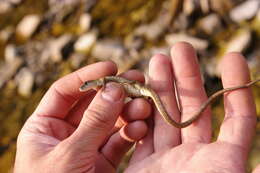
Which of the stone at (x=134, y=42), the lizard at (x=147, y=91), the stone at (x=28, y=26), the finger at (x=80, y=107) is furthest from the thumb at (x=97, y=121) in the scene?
the stone at (x=28, y=26)

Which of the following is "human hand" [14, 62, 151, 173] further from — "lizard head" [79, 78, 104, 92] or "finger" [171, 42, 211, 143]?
"finger" [171, 42, 211, 143]

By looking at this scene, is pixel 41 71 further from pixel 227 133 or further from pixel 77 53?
pixel 227 133

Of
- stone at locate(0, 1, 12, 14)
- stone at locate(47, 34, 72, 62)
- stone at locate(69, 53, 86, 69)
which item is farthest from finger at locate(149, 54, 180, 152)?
stone at locate(0, 1, 12, 14)

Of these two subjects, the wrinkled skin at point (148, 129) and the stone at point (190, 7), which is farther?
the stone at point (190, 7)

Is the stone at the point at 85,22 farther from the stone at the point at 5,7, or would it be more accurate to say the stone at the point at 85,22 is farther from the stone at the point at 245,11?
the stone at the point at 245,11

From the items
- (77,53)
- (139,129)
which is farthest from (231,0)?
(139,129)

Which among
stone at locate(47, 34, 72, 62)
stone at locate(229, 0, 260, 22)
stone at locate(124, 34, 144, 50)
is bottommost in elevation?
stone at locate(229, 0, 260, 22)
